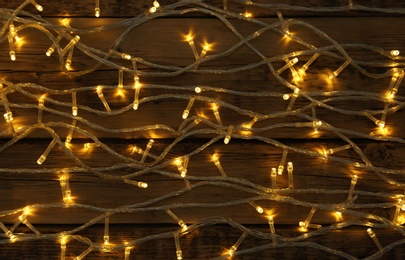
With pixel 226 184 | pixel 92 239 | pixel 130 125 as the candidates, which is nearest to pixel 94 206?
pixel 92 239

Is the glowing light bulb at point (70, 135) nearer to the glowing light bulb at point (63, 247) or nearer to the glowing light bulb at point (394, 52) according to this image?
the glowing light bulb at point (63, 247)

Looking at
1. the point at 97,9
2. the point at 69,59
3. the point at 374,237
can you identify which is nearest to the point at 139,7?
the point at 97,9

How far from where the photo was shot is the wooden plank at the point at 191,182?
1.13 meters

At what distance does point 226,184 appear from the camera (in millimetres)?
1121

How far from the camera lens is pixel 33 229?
1.11 meters

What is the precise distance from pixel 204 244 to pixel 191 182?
0.14 metres

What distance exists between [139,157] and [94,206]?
15cm

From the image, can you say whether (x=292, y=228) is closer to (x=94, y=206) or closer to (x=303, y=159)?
(x=303, y=159)

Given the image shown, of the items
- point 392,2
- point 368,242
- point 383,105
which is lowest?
point 368,242

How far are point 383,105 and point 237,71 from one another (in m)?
0.34

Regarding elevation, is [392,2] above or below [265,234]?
above

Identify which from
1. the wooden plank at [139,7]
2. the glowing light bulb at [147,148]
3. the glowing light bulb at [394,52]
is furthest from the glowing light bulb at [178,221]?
the glowing light bulb at [394,52]

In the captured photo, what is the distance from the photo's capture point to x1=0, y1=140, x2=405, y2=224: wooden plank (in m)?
1.13

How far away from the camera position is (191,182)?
44.9 inches
